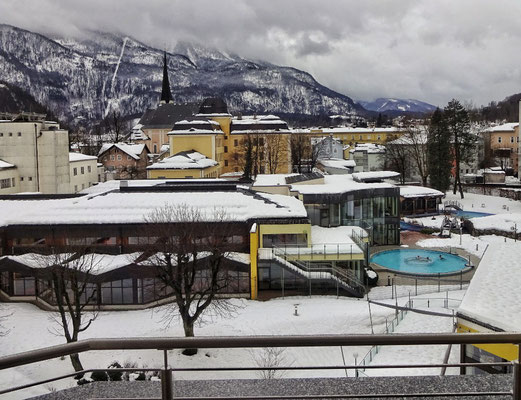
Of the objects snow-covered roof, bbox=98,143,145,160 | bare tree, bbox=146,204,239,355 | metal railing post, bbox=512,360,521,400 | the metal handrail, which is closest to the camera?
metal railing post, bbox=512,360,521,400

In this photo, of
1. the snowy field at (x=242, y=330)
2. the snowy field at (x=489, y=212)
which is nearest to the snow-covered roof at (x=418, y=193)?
the snowy field at (x=489, y=212)

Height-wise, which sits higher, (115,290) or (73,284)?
(73,284)

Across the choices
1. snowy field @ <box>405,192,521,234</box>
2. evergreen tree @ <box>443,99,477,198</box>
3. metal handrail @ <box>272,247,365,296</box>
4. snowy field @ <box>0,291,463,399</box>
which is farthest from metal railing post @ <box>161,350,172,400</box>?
evergreen tree @ <box>443,99,477,198</box>

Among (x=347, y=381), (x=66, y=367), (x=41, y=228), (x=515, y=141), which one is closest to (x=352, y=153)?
(x=515, y=141)

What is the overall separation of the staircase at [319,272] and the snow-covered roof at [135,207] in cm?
209

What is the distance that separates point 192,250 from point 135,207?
7.69 meters

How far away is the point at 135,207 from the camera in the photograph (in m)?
26.9

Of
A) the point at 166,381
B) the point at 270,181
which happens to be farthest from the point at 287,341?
the point at 270,181

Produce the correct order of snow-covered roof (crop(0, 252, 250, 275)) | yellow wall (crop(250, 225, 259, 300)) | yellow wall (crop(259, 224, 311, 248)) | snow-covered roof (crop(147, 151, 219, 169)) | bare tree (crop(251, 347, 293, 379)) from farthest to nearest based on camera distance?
snow-covered roof (crop(147, 151, 219, 169)), yellow wall (crop(259, 224, 311, 248)), yellow wall (crop(250, 225, 259, 300)), snow-covered roof (crop(0, 252, 250, 275)), bare tree (crop(251, 347, 293, 379))

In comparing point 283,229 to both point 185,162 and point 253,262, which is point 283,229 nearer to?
point 253,262

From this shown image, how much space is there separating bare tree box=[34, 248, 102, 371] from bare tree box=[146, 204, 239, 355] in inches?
103

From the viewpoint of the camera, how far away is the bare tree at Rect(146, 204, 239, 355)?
787 inches

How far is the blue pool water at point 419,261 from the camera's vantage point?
30.2 meters

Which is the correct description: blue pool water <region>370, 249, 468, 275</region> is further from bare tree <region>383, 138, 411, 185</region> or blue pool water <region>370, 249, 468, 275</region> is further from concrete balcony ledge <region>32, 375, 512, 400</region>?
bare tree <region>383, 138, 411, 185</region>
